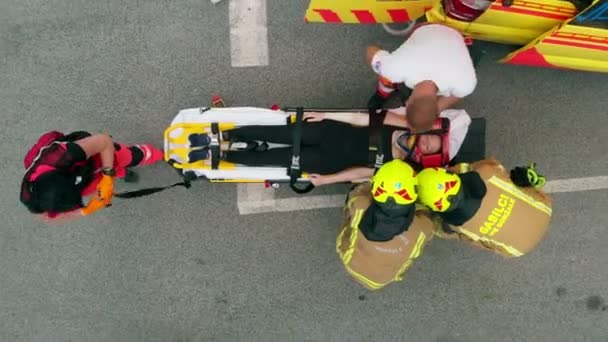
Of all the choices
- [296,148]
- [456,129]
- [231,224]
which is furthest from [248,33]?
[456,129]

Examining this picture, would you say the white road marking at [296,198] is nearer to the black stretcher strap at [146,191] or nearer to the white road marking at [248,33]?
the black stretcher strap at [146,191]

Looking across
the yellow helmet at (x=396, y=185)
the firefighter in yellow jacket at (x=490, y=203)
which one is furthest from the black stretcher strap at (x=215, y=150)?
the firefighter in yellow jacket at (x=490, y=203)

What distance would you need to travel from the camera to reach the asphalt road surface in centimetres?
367

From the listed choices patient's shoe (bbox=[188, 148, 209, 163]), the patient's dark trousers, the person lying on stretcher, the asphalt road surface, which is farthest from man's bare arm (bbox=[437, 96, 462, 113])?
patient's shoe (bbox=[188, 148, 209, 163])

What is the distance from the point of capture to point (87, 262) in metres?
3.70

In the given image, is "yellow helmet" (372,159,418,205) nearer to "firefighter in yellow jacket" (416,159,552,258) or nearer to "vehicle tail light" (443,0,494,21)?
"firefighter in yellow jacket" (416,159,552,258)

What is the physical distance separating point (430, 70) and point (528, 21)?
0.87m

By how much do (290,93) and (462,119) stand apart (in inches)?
50.7

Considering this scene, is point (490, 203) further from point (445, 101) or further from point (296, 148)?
point (296, 148)

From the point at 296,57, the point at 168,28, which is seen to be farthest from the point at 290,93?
the point at 168,28

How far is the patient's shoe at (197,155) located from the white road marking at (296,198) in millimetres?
511

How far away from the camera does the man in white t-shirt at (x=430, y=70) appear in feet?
9.17

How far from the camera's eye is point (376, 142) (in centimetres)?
317

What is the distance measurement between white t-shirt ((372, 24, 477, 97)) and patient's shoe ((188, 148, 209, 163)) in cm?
130
